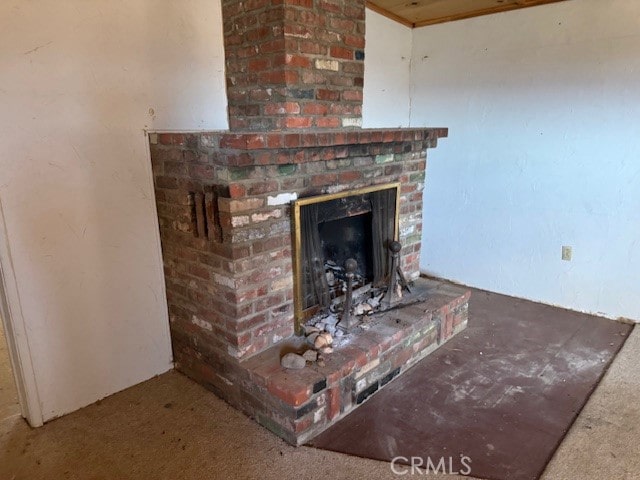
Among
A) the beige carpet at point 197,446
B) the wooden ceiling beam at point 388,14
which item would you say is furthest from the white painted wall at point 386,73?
the beige carpet at point 197,446

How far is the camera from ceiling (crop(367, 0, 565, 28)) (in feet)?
9.85

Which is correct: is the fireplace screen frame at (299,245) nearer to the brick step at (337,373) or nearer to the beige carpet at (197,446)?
the brick step at (337,373)

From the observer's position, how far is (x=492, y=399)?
7.01 feet

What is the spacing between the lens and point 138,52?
6.62 feet

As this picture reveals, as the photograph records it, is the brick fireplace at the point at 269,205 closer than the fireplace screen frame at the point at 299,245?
Yes

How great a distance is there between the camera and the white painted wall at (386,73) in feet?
10.8

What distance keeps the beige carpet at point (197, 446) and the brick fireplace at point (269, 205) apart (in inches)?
4.7

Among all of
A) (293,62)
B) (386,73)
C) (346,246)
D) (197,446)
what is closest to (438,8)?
(386,73)

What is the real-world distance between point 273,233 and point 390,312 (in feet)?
2.89

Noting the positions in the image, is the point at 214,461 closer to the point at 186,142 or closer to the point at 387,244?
the point at 186,142

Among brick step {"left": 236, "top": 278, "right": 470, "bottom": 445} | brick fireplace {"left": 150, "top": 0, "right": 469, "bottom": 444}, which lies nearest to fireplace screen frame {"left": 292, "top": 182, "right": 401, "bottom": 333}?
brick fireplace {"left": 150, "top": 0, "right": 469, "bottom": 444}

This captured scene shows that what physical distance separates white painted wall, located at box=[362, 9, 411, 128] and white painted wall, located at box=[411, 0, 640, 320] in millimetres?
106

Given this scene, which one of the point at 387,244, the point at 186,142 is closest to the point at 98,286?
the point at 186,142

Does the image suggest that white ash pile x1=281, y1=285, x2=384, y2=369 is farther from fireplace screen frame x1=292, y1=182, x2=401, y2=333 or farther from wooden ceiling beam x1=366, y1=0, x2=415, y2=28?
wooden ceiling beam x1=366, y1=0, x2=415, y2=28
